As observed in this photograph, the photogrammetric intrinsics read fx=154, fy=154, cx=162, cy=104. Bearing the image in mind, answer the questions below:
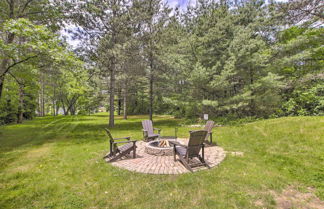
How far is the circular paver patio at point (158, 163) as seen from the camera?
3873mm

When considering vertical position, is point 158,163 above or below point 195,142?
below

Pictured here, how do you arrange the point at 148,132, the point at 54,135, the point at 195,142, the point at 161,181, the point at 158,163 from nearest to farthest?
the point at 161,181 → the point at 195,142 → the point at 158,163 → the point at 148,132 → the point at 54,135

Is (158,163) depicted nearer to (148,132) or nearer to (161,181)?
(161,181)

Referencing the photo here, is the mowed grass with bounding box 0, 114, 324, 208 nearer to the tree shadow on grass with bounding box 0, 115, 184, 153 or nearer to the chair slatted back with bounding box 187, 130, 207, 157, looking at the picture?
the chair slatted back with bounding box 187, 130, 207, 157

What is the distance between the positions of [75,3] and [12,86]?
9.13m

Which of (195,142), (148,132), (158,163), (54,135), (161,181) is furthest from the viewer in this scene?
(54,135)

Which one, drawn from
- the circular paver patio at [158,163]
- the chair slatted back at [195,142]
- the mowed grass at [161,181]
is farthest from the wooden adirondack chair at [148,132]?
the chair slatted back at [195,142]

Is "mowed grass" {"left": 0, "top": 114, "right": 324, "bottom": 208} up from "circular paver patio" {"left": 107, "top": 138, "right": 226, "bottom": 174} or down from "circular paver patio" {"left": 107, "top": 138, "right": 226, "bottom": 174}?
down

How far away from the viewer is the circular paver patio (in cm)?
387

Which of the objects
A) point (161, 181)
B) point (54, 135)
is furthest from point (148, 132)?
point (54, 135)

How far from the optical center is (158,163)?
171 inches

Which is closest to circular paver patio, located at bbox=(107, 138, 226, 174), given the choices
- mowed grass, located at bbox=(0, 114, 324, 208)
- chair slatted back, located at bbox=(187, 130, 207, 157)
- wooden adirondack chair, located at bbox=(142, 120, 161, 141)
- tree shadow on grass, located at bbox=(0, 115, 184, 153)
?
mowed grass, located at bbox=(0, 114, 324, 208)

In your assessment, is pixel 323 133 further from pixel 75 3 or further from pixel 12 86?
pixel 12 86

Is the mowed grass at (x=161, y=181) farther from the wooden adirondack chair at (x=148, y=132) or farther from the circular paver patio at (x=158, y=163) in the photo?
the wooden adirondack chair at (x=148, y=132)
